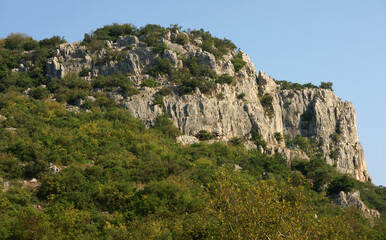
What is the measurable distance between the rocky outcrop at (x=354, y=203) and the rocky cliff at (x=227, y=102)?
41.5 ft

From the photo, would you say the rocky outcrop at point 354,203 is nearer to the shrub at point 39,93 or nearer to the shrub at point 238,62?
the shrub at point 238,62

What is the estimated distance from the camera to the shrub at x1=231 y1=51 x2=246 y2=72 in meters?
75.5

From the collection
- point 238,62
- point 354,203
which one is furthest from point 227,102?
point 354,203

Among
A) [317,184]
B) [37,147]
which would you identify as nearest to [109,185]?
[37,147]

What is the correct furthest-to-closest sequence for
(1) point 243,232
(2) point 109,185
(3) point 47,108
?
(3) point 47,108
(2) point 109,185
(1) point 243,232

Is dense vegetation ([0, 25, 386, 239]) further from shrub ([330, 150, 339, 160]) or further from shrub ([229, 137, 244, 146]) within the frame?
shrub ([330, 150, 339, 160])

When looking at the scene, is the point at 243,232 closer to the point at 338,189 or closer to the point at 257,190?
the point at 257,190

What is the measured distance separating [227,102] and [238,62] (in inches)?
488

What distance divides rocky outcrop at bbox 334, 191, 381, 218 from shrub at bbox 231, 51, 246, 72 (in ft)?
90.9

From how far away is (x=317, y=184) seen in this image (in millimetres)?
60000

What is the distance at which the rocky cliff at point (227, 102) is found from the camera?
6406cm

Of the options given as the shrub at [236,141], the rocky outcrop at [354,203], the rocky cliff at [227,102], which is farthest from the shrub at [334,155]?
the shrub at [236,141]

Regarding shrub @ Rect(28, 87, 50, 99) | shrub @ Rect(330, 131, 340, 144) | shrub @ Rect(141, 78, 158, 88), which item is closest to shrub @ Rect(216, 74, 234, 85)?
shrub @ Rect(141, 78, 158, 88)

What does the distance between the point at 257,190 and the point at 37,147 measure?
30.2 m
